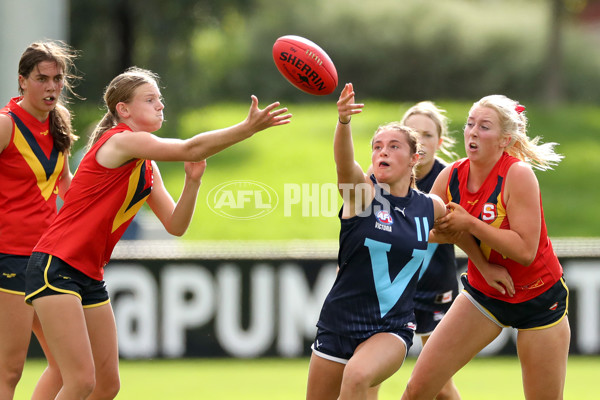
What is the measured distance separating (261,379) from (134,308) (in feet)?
5.10

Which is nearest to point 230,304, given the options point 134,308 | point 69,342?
point 134,308

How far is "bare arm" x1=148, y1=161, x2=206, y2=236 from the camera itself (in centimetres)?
488

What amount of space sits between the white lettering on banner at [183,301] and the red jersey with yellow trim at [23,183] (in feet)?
12.3

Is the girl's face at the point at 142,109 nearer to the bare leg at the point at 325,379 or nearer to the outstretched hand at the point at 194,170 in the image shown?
the outstretched hand at the point at 194,170

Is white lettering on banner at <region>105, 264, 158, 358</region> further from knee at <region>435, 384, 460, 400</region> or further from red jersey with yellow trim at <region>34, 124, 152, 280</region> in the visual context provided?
red jersey with yellow trim at <region>34, 124, 152, 280</region>

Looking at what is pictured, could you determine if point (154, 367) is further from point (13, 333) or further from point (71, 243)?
point (71, 243)

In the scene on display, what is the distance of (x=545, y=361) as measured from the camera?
4.83 meters

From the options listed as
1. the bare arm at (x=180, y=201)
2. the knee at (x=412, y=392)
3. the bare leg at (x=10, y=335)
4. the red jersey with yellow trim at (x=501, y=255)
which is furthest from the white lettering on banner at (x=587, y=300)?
the bare leg at (x=10, y=335)

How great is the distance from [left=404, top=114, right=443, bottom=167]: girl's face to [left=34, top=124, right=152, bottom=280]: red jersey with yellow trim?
2.15 meters

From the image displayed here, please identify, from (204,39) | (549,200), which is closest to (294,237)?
(549,200)

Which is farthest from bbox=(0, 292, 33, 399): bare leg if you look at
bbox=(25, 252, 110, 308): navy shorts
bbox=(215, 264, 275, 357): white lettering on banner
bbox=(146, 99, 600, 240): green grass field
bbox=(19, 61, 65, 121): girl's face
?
bbox=(146, 99, 600, 240): green grass field

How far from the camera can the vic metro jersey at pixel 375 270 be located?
184 inches

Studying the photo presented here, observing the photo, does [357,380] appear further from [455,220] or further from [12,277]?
[12,277]

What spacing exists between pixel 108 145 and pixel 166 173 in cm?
1408
